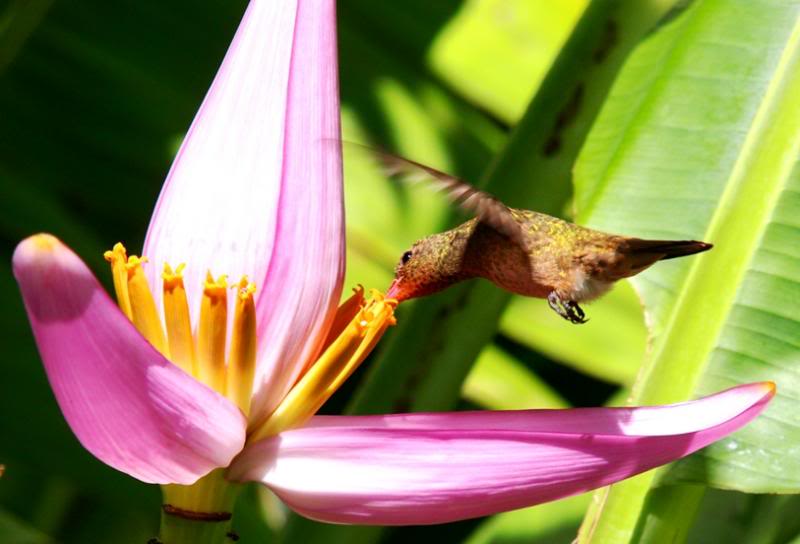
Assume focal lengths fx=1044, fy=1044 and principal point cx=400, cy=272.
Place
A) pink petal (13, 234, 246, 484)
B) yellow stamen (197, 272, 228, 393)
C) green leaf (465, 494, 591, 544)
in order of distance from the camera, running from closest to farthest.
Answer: pink petal (13, 234, 246, 484)
yellow stamen (197, 272, 228, 393)
green leaf (465, 494, 591, 544)

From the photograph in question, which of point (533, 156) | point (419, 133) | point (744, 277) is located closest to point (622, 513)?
point (744, 277)

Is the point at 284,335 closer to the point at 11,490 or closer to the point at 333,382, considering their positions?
the point at 333,382

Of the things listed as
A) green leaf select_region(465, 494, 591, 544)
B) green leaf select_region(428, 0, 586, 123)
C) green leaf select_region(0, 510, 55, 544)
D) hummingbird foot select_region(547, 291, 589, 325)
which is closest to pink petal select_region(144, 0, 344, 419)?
hummingbird foot select_region(547, 291, 589, 325)

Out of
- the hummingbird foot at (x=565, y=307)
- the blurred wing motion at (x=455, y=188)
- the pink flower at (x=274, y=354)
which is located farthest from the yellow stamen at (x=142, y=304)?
the hummingbird foot at (x=565, y=307)

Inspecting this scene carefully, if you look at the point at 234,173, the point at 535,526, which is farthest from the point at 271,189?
the point at 535,526

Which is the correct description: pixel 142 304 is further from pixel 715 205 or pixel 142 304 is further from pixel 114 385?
pixel 715 205

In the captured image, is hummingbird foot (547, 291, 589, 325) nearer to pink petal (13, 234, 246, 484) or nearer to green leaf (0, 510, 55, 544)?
pink petal (13, 234, 246, 484)
